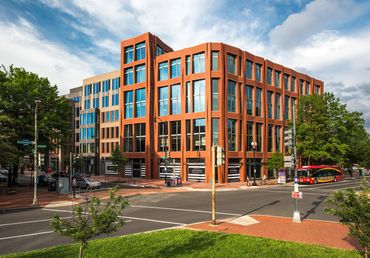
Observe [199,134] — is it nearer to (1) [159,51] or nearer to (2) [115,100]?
(1) [159,51]

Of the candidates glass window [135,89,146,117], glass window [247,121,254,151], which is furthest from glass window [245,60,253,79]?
glass window [135,89,146,117]

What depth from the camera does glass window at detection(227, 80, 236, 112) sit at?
5131 centimetres

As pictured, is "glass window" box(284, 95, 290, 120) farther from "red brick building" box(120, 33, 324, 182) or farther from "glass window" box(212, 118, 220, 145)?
"glass window" box(212, 118, 220, 145)

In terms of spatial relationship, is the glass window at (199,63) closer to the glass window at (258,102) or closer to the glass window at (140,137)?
the glass window at (258,102)

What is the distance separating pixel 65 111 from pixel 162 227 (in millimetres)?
32874

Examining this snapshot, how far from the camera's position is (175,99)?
5441cm

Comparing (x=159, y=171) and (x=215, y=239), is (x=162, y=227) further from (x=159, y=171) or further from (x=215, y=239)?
(x=159, y=171)

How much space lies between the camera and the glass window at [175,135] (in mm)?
53219

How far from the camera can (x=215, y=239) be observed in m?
12.5

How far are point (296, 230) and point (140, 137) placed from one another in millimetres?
45750

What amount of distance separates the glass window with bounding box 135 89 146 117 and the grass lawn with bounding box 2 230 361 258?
46.3m

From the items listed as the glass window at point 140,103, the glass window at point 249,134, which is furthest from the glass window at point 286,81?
the glass window at point 140,103

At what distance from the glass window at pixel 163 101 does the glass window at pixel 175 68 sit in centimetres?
296

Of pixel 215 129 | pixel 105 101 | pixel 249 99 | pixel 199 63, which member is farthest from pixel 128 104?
pixel 249 99
